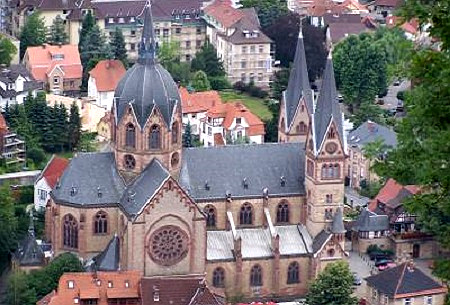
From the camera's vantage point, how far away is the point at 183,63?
11356 cm

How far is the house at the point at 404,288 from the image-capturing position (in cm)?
6456

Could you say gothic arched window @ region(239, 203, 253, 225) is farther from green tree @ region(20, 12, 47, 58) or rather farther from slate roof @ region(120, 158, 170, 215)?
green tree @ region(20, 12, 47, 58)

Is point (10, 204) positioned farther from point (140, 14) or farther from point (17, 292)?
point (140, 14)

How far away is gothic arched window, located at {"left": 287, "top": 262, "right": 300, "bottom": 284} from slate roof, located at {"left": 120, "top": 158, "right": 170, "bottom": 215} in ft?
28.4

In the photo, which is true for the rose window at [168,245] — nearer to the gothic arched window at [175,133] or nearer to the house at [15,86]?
the gothic arched window at [175,133]

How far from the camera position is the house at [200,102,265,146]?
91875 millimetres

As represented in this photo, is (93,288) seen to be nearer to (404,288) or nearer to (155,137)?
(155,137)

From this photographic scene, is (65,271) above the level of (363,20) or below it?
below

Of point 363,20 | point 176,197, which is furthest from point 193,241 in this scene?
point 363,20

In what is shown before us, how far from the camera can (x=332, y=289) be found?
62.2m

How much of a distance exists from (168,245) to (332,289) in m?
8.28

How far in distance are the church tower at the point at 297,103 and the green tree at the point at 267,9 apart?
47.1m

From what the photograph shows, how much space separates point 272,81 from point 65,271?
51140mm

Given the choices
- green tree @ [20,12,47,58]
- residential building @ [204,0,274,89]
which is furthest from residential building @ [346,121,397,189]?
green tree @ [20,12,47,58]
